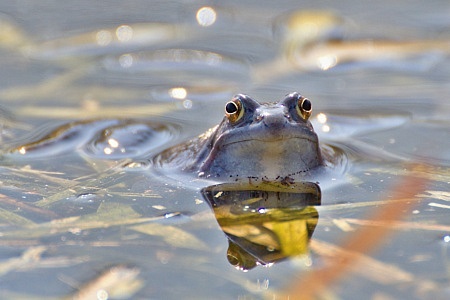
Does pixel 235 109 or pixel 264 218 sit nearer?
pixel 264 218

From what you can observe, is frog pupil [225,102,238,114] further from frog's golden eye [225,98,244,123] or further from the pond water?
the pond water

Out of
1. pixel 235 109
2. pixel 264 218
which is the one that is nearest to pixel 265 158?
pixel 235 109

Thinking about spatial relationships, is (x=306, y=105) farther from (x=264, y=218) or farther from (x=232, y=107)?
(x=264, y=218)


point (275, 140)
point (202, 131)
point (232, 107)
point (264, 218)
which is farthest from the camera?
point (202, 131)

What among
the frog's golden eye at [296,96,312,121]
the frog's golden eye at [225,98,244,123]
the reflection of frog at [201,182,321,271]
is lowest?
the reflection of frog at [201,182,321,271]

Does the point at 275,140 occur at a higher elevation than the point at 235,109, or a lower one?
lower

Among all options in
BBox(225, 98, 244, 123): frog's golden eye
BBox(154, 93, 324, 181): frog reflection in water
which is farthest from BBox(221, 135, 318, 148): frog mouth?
BBox(225, 98, 244, 123): frog's golden eye

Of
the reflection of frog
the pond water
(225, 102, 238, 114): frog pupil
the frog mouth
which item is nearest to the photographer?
the pond water

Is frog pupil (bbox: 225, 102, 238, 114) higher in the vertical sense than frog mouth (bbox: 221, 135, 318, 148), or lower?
higher
